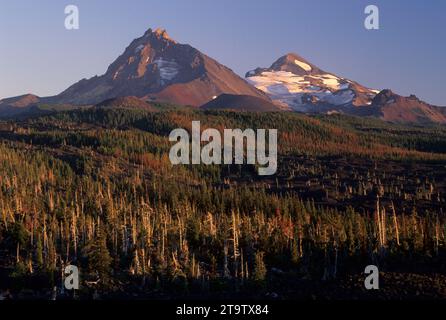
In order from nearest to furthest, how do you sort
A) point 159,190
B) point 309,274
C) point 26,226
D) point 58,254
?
point 309,274 → point 58,254 → point 26,226 → point 159,190

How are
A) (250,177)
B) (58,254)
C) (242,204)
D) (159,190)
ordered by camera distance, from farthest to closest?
1. (250,177)
2. (159,190)
3. (242,204)
4. (58,254)

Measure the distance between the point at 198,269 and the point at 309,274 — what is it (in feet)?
36.6

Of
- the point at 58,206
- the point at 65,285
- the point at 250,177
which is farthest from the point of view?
the point at 250,177

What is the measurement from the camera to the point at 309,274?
61562 mm

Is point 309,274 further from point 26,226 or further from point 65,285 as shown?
point 26,226

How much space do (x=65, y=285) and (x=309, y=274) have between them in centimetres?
2350

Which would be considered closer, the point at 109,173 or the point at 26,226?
the point at 26,226

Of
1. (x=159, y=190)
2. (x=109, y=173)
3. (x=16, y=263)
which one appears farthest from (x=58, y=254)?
(x=109, y=173)

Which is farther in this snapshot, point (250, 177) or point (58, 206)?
point (250, 177)
